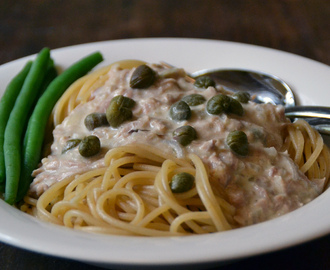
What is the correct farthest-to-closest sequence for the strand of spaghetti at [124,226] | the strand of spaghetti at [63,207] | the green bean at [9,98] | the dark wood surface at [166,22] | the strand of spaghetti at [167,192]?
the dark wood surface at [166,22] → the green bean at [9,98] → the strand of spaghetti at [63,207] → the strand of spaghetti at [167,192] → the strand of spaghetti at [124,226]

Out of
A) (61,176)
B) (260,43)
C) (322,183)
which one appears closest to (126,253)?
(61,176)

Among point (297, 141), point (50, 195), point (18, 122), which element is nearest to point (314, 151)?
point (297, 141)

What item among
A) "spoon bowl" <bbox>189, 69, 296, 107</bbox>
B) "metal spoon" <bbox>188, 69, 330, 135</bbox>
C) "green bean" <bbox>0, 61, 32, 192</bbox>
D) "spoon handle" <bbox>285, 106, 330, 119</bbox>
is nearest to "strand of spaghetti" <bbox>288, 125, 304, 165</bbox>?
"spoon handle" <bbox>285, 106, 330, 119</bbox>

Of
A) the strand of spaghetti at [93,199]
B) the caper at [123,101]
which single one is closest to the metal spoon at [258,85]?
the caper at [123,101]

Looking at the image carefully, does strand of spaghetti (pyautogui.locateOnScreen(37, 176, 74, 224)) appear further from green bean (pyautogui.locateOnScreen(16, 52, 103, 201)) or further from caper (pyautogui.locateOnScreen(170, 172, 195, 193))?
caper (pyautogui.locateOnScreen(170, 172, 195, 193))

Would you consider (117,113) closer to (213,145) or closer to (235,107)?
(213,145)

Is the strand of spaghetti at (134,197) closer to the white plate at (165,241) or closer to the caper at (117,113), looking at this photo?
the white plate at (165,241)
